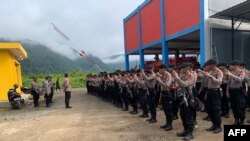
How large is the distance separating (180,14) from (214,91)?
853 cm

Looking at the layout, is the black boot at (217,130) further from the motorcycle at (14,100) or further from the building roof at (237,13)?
the motorcycle at (14,100)

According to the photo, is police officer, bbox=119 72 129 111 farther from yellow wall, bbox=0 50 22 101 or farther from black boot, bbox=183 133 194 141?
yellow wall, bbox=0 50 22 101

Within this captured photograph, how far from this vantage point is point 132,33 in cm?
2491

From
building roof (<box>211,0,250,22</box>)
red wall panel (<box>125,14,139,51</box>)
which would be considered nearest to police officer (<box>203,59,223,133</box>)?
building roof (<box>211,0,250,22</box>)

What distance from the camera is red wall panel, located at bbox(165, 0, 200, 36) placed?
1406cm

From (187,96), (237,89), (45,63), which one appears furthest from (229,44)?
(45,63)

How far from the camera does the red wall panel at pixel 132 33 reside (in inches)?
939

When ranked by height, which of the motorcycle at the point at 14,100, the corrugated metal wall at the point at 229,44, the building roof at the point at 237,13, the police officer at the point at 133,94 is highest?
the building roof at the point at 237,13

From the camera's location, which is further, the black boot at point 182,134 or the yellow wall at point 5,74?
the yellow wall at point 5,74

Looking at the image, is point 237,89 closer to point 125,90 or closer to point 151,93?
point 151,93

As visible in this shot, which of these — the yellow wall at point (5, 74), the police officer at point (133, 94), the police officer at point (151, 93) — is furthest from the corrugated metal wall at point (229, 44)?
the yellow wall at point (5, 74)

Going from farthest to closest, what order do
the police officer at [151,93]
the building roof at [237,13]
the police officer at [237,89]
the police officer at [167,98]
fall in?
the building roof at [237,13]
the police officer at [151,93]
the police officer at [167,98]
the police officer at [237,89]

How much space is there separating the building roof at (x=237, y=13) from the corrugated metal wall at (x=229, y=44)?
70cm

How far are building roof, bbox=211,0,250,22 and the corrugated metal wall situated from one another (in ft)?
2.28
